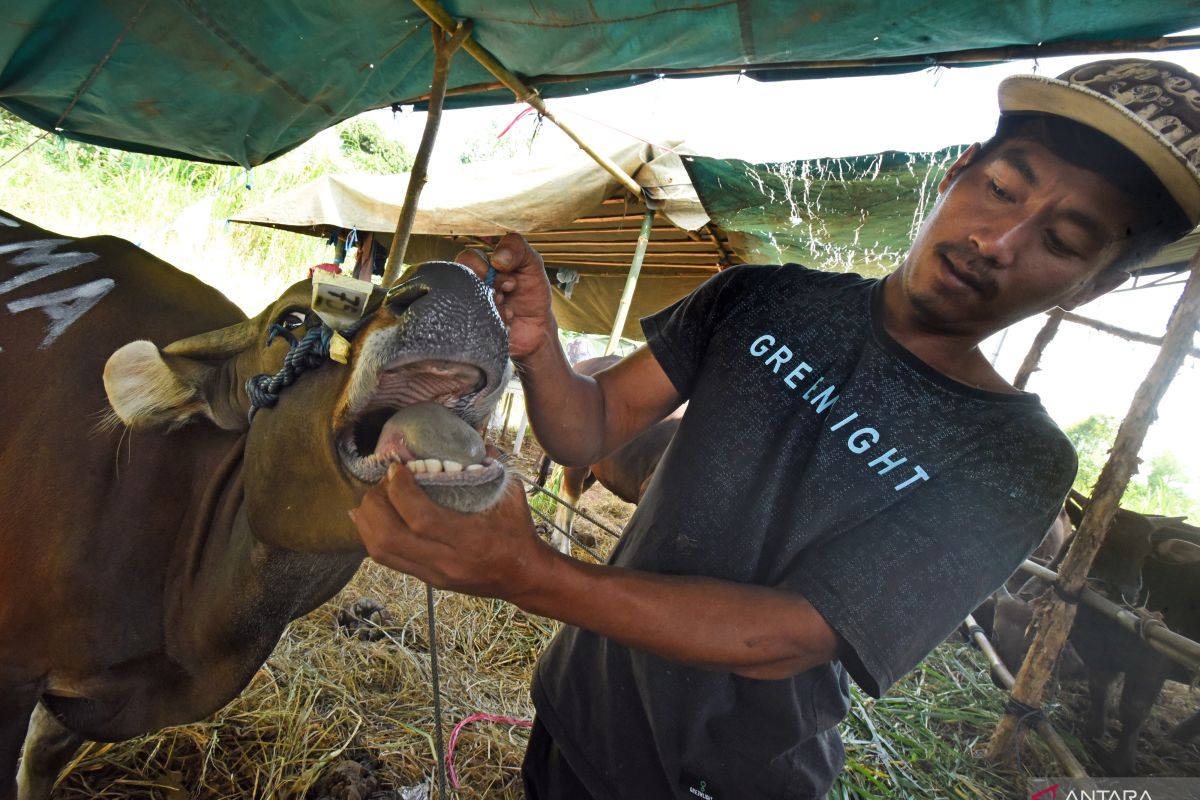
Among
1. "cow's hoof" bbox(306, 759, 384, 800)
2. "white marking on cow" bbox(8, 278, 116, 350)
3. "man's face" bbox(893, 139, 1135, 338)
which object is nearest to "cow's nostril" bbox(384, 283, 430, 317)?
"man's face" bbox(893, 139, 1135, 338)

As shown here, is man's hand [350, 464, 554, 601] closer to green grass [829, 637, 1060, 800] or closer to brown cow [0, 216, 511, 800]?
brown cow [0, 216, 511, 800]

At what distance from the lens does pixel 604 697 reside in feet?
5.11

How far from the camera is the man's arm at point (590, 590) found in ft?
3.01

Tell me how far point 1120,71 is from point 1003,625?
16.6ft

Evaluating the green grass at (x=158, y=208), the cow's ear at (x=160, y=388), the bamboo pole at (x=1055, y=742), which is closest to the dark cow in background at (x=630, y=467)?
the bamboo pole at (x=1055, y=742)

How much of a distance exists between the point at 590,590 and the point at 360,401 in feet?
1.81

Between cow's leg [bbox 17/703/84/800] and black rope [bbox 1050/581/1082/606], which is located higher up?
black rope [bbox 1050/581/1082/606]

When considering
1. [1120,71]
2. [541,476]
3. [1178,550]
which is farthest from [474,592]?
[541,476]

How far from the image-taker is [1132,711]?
3855 mm

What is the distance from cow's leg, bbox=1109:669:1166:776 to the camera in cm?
382

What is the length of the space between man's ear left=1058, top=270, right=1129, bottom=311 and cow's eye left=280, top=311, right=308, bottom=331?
74.1 inches

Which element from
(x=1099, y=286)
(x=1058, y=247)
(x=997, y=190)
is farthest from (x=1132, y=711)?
(x=997, y=190)

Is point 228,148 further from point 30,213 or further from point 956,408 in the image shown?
point 30,213

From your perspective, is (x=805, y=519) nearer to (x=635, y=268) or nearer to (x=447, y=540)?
(x=447, y=540)
